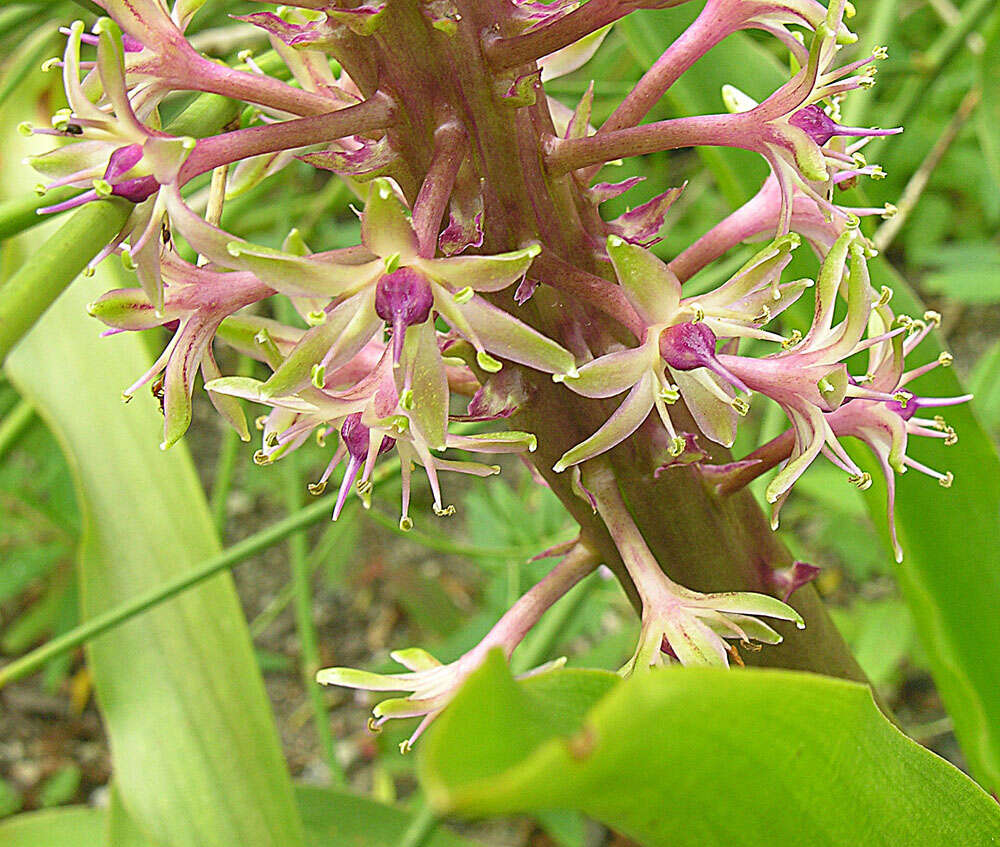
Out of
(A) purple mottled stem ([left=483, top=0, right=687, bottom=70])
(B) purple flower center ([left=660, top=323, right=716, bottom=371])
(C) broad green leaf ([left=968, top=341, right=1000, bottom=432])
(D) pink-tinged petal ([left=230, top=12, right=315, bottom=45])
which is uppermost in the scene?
(D) pink-tinged petal ([left=230, top=12, right=315, bottom=45])

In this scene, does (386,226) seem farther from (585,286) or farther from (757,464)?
(757,464)

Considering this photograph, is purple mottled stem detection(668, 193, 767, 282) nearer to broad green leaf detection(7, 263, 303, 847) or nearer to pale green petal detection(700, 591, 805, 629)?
pale green petal detection(700, 591, 805, 629)

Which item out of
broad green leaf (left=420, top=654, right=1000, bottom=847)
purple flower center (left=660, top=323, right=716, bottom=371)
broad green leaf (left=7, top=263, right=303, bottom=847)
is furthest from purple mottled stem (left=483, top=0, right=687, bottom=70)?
broad green leaf (left=7, top=263, right=303, bottom=847)

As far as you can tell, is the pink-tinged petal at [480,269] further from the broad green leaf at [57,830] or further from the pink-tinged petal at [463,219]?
the broad green leaf at [57,830]

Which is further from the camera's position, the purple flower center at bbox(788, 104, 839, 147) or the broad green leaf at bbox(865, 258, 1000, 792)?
the broad green leaf at bbox(865, 258, 1000, 792)

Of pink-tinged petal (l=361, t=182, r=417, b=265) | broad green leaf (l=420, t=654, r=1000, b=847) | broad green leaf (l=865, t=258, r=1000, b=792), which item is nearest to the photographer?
broad green leaf (l=420, t=654, r=1000, b=847)

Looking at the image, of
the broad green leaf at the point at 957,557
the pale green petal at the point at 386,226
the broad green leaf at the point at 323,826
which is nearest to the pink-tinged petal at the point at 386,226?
the pale green petal at the point at 386,226

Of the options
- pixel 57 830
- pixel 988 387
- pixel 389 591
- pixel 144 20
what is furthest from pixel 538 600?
pixel 389 591

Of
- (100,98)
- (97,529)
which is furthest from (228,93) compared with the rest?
(97,529)
